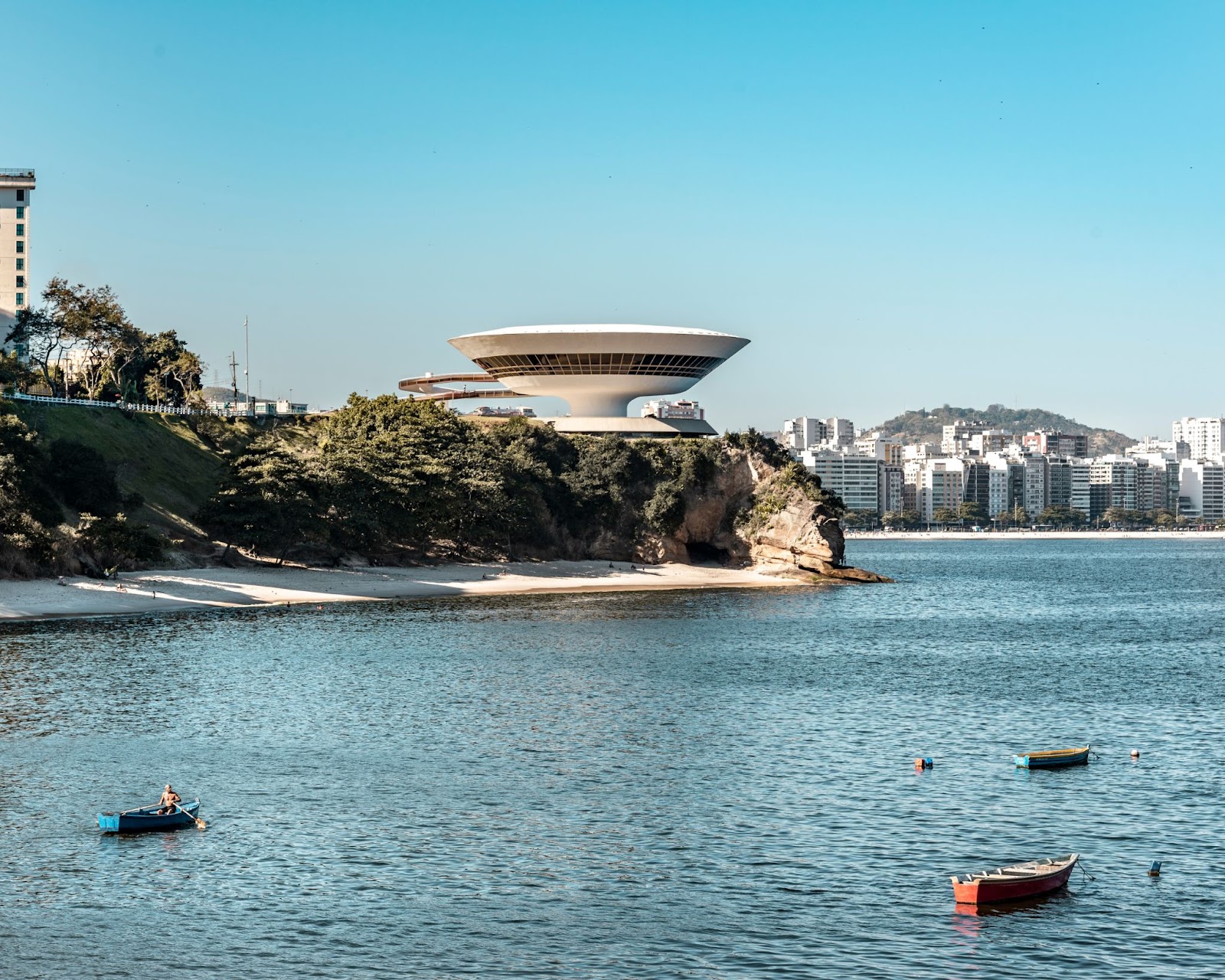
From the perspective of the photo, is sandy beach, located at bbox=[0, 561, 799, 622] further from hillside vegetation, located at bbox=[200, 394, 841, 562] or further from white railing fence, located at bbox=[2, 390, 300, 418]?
white railing fence, located at bbox=[2, 390, 300, 418]

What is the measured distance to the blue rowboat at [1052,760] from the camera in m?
38.9

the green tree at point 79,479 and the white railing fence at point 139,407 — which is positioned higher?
the white railing fence at point 139,407

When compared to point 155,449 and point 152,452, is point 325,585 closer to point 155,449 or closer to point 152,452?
point 152,452

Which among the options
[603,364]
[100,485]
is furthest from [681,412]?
[100,485]

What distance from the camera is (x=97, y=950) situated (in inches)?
945

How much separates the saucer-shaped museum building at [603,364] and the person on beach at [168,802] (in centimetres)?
10602

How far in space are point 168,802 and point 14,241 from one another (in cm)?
17380

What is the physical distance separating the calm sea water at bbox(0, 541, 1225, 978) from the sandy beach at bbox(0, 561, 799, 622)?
30.3ft

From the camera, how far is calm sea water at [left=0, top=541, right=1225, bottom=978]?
24.6 m

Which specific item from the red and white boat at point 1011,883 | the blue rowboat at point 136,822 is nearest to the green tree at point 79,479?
the blue rowboat at point 136,822

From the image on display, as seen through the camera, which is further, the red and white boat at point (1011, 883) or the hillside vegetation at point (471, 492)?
the hillside vegetation at point (471, 492)

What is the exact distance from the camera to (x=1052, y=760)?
39.1 meters

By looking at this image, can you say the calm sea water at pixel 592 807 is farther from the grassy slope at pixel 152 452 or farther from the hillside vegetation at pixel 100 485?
the grassy slope at pixel 152 452

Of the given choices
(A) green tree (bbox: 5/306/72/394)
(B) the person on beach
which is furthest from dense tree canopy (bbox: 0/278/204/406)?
(B) the person on beach
